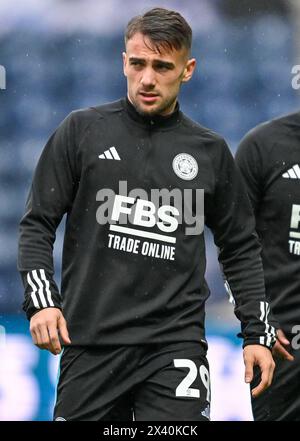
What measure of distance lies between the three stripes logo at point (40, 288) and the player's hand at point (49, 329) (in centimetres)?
4

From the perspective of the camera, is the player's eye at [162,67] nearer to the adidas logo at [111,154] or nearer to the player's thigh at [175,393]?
the adidas logo at [111,154]

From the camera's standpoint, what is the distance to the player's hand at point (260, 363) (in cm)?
573

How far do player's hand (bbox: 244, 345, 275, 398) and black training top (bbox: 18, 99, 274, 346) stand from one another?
0.06 meters

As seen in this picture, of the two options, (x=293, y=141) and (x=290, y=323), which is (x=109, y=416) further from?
(x=293, y=141)

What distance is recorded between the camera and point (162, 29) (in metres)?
5.86

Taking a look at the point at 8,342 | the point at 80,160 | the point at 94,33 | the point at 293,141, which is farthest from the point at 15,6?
the point at 80,160

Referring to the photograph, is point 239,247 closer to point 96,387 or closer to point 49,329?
point 96,387

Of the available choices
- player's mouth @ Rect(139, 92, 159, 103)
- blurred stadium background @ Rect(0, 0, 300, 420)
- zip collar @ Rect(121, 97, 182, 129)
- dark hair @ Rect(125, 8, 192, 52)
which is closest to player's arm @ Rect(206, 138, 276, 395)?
zip collar @ Rect(121, 97, 182, 129)

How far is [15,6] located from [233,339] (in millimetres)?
3024

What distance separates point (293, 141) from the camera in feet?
22.2

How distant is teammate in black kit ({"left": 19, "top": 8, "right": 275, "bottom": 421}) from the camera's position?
562cm
